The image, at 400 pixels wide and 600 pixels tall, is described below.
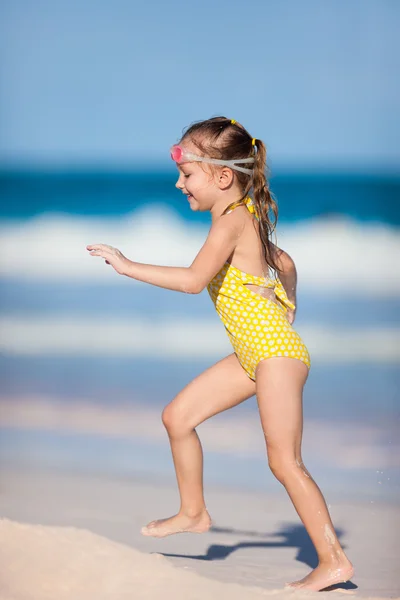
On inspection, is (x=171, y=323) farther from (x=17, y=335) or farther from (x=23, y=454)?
(x=23, y=454)

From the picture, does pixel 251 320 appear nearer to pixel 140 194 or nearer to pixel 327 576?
pixel 327 576

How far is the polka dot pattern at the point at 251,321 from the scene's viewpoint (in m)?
1.86

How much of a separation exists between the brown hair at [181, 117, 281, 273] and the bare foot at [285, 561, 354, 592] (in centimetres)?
62

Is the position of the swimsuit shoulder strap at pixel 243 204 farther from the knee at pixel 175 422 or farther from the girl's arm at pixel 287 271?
the knee at pixel 175 422

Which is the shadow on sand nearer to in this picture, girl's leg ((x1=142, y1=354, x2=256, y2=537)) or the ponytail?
girl's leg ((x1=142, y1=354, x2=256, y2=537))

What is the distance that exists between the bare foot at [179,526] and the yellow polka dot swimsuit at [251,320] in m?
0.34

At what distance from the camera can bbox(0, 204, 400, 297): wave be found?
12.3ft

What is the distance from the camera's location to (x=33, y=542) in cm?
184

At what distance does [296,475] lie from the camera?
1.79 metres

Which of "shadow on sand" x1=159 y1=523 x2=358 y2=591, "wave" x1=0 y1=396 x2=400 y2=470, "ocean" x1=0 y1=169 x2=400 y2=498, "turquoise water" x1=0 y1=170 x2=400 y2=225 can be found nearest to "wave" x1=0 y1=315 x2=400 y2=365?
"ocean" x1=0 y1=169 x2=400 y2=498

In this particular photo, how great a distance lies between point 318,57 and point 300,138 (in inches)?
16.4

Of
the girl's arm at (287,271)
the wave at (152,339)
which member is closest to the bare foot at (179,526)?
the girl's arm at (287,271)

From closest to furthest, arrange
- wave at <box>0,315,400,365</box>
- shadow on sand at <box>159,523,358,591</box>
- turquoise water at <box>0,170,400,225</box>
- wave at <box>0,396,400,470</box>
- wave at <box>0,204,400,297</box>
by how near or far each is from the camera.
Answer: shadow on sand at <box>159,523,358,591</box>
wave at <box>0,396,400,470</box>
wave at <box>0,315,400,365</box>
wave at <box>0,204,400,297</box>
turquoise water at <box>0,170,400,225</box>

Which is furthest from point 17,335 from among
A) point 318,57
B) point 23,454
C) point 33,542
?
point 33,542
